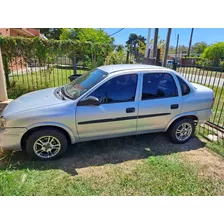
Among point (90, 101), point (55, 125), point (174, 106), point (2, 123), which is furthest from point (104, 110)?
point (2, 123)

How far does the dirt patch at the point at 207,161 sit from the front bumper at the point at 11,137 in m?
2.89

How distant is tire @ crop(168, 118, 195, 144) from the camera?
3854 millimetres

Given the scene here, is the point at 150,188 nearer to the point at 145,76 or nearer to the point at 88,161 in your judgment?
the point at 88,161

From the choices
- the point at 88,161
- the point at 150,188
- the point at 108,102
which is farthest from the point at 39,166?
the point at 150,188

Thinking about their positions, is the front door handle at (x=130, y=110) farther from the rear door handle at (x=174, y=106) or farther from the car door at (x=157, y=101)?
the rear door handle at (x=174, y=106)

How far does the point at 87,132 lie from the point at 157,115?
4.47 feet

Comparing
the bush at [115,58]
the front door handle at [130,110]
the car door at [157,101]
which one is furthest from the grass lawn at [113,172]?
the bush at [115,58]

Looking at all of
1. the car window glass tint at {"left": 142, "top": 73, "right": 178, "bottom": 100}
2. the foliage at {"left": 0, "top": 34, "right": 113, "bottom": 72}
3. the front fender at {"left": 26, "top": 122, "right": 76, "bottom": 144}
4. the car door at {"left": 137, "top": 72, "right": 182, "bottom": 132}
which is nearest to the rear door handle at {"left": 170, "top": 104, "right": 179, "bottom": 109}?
the car door at {"left": 137, "top": 72, "right": 182, "bottom": 132}

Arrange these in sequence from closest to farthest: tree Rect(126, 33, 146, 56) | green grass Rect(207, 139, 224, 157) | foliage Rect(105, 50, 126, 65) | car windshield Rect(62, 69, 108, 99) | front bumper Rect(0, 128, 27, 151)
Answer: front bumper Rect(0, 128, 27, 151) → car windshield Rect(62, 69, 108, 99) → green grass Rect(207, 139, 224, 157) → foliage Rect(105, 50, 126, 65) → tree Rect(126, 33, 146, 56)

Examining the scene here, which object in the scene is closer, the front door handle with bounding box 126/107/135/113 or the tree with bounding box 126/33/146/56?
the front door handle with bounding box 126/107/135/113

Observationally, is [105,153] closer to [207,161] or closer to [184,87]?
[207,161]

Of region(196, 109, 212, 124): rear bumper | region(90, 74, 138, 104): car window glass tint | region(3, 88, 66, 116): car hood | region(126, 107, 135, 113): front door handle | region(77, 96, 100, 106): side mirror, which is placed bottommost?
region(196, 109, 212, 124): rear bumper

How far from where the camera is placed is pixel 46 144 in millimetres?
3139

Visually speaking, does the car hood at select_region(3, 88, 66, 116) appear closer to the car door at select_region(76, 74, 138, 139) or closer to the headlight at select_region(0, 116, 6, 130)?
the headlight at select_region(0, 116, 6, 130)
